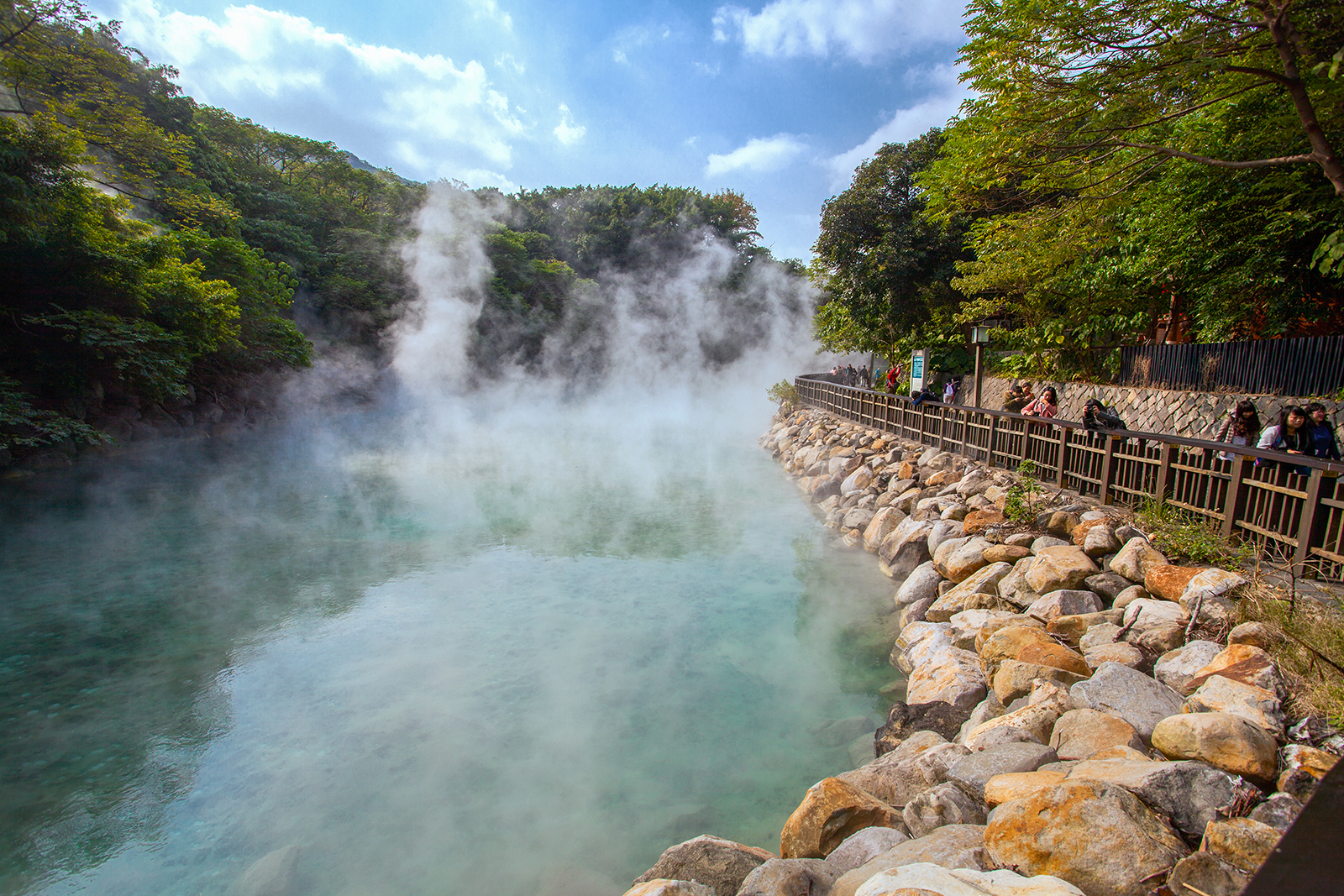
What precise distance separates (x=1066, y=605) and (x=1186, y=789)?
2.19 metres

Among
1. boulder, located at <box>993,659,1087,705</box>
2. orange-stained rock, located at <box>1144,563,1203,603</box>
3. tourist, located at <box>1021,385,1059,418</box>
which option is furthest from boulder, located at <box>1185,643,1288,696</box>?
tourist, located at <box>1021,385,1059,418</box>

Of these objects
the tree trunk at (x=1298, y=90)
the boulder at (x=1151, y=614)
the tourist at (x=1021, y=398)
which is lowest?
the boulder at (x=1151, y=614)

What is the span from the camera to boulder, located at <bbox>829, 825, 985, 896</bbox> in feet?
7.00

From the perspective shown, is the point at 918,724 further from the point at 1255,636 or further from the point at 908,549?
the point at 908,549

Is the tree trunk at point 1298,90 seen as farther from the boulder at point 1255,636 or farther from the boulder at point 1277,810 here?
the boulder at point 1277,810

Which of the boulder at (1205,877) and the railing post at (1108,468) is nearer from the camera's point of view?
the boulder at (1205,877)

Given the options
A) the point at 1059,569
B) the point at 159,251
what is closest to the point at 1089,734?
the point at 1059,569

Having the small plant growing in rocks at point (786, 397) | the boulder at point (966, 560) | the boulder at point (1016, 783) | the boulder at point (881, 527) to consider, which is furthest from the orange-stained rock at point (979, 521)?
the small plant growing in rocks at point (786, 397)

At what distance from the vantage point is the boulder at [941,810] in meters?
2.48

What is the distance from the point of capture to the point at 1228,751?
231 centimetres

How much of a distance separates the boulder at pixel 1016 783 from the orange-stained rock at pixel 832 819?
0.43 m

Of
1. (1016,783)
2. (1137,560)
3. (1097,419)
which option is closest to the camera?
(1016,783)

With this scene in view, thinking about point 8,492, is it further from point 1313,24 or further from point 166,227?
point 1313,24

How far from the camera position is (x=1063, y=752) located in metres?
2.72
